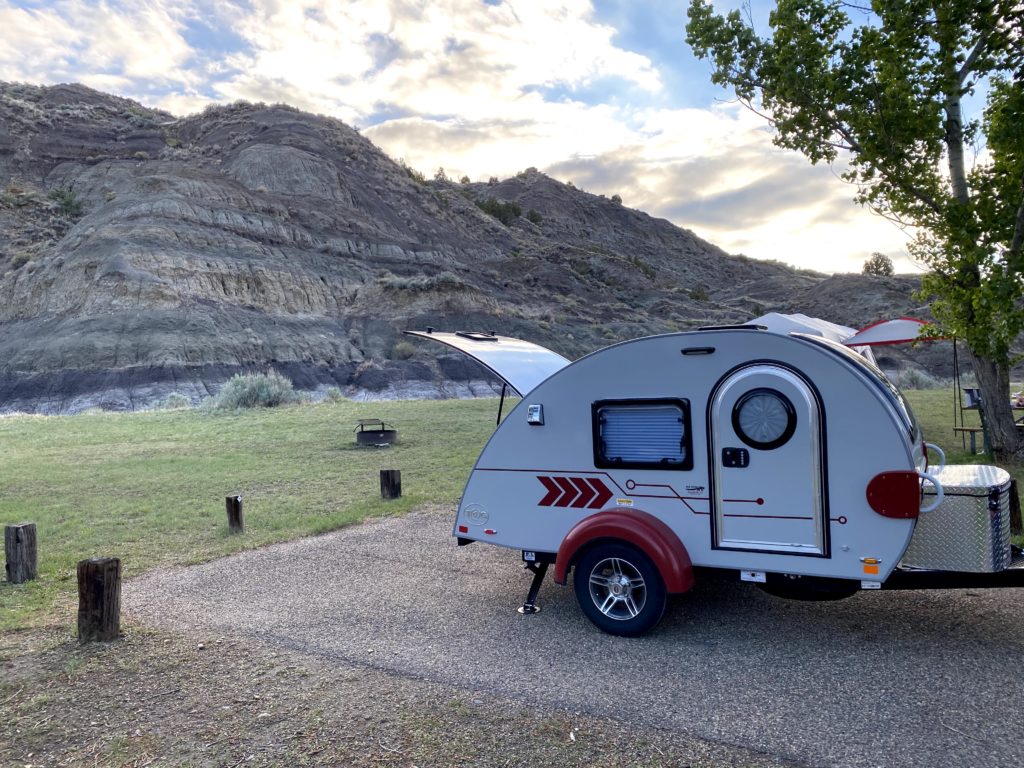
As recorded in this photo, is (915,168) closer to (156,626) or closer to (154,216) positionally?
(156,626)

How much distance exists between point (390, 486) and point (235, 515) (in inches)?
110

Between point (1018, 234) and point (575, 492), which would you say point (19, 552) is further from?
point (1018, 234)

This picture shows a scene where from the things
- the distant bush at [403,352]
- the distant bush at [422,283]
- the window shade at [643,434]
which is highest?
the distant bush at [422,283]

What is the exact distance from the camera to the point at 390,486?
12.2m

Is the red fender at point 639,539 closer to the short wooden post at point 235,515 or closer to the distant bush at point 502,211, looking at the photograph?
the short wooden post at point 235,515

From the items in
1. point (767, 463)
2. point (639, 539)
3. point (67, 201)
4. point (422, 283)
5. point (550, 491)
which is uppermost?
point (67, 201)

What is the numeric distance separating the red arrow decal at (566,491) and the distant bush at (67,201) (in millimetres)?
62956

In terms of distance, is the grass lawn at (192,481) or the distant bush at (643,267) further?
the distant bush at (643,267)

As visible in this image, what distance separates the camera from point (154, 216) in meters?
50.7

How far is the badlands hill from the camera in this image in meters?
42.5

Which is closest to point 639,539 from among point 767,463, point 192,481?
point 767,463

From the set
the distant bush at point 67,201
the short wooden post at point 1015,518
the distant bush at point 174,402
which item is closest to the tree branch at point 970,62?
the short wooden post at point 1015,518

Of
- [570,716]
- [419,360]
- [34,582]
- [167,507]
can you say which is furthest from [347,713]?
[419,360]

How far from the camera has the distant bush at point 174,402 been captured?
3578cm
